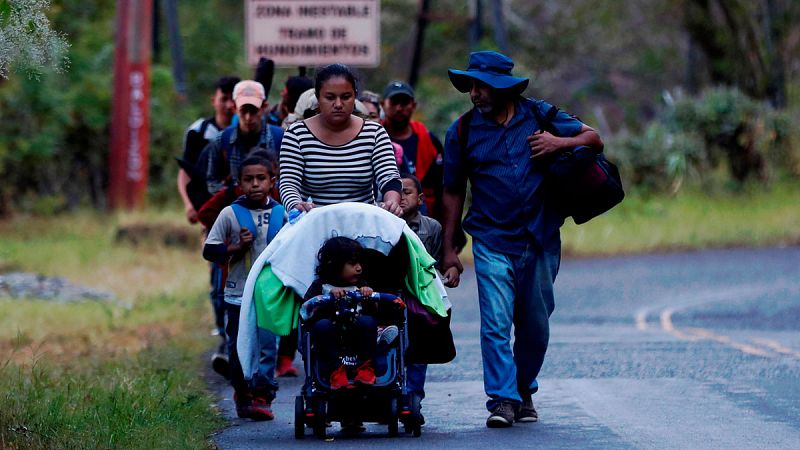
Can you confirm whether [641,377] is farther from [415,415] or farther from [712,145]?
[712,145]

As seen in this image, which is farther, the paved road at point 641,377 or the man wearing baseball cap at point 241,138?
the man wearing baseball cap at point 241,138

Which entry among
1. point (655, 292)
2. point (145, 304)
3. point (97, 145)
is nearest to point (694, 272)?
point (655, 292)

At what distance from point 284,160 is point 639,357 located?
4574 millimetres

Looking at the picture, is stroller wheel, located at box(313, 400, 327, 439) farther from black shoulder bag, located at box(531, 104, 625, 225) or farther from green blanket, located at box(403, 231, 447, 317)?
black shoulder bag, located at box(531, 104, 625, 225)

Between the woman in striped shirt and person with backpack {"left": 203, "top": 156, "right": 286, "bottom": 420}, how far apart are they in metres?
0.77

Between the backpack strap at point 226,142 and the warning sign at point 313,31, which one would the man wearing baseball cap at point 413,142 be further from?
the warning sign at point 313,31

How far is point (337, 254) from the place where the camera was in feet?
27.0

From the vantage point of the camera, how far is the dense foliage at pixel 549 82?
26.9m

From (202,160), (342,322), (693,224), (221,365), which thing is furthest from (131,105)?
(342,322)

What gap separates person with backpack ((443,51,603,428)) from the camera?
354 inches

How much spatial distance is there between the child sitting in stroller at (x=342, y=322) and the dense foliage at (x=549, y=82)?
7.61 metres

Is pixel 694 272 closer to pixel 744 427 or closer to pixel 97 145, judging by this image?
pixel 97 145

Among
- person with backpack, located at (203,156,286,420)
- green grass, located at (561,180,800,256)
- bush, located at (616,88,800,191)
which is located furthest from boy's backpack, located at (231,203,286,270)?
bush, located at (616,88,800,191)

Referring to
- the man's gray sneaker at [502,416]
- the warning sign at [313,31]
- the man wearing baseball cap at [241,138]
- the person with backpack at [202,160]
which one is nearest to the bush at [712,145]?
the warning sign at [313,31]
